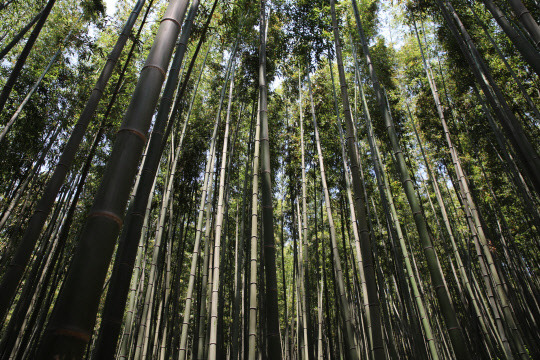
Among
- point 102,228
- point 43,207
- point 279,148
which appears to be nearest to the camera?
point 102,228

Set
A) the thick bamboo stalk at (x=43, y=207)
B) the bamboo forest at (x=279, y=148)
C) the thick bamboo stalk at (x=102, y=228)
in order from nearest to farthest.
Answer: the thick bamboo stalk at (x=102, y=228) → the thick bamboo stalk at (x=43, y=207) → the bamboo forest at (x=279, y=148)

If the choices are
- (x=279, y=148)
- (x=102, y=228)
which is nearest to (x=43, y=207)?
(x=102, y=228)

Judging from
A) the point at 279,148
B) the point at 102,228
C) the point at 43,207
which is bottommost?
the point at 102,228

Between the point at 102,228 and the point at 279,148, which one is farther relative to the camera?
the point at 279,148

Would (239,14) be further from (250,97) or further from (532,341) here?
(532,341)

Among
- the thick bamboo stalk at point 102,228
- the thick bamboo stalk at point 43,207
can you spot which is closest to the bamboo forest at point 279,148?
the thick bamboo stalk at point 43,207

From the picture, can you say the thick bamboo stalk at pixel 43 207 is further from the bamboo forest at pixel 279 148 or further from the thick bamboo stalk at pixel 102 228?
the thick bamboo stalk at pixel 102 228

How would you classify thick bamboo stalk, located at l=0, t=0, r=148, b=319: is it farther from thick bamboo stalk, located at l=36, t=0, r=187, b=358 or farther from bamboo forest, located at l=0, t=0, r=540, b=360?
thick bamboo stalk, located at l=36, t=0, r=187, b=358

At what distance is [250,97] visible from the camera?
18.0 feet

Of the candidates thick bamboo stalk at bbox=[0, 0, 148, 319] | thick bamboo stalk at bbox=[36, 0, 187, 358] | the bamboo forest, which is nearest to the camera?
thick bamboo stalk at bbox=[36, 0, 187, 358]

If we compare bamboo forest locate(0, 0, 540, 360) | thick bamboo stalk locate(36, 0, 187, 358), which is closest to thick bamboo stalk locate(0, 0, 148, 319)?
bamboo forest locate(0, 0, 540, 360)

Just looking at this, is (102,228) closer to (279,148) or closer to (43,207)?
(43,207)

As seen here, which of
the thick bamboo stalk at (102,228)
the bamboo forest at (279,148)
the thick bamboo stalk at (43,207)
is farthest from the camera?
the bamboo forest at (279,148)

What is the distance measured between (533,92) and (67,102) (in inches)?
344
